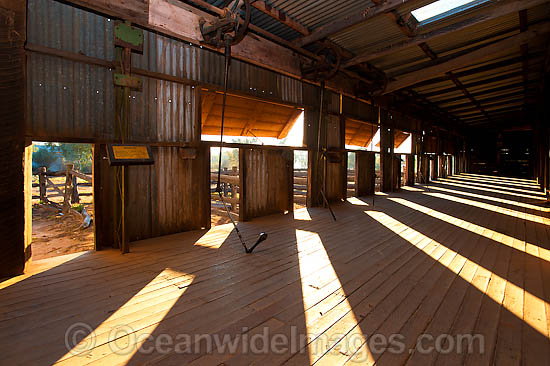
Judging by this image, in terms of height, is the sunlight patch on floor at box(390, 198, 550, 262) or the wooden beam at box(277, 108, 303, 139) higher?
the wooden beam at box(277, 108, 303, 139)

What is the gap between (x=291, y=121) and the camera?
9109 mm

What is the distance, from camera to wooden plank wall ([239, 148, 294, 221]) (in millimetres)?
6566

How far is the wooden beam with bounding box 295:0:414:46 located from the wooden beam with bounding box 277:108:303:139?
2.17 meters

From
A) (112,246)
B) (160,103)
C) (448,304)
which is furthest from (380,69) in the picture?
(112,246)

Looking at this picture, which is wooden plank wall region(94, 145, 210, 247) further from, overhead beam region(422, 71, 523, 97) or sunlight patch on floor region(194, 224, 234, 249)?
overhead beam region(422, 71, 523, 97)

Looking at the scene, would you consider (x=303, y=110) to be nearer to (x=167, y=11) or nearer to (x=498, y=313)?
(x=167, y=11)

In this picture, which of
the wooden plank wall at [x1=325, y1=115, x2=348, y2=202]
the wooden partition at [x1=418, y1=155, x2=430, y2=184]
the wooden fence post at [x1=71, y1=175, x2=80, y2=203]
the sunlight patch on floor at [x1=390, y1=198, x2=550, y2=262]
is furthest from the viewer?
the wooden partition at [x1=418, y1=155, x2=430, y2=184]

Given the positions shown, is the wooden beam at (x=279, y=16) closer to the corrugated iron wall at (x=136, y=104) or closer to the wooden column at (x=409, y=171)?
the corrugated iron wall at (x=136, y=104)

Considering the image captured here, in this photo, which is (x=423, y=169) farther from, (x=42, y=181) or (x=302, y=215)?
(x=42, y=181)

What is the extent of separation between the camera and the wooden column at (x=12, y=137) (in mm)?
3148

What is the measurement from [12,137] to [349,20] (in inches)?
233

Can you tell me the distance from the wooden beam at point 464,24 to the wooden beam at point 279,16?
2.16 meters

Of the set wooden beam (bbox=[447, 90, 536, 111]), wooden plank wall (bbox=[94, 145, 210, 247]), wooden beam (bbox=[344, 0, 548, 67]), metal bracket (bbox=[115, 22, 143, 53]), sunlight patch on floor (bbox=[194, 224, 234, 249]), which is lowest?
sunlight patch on floor (bbox=[194, 224, 234, 249])

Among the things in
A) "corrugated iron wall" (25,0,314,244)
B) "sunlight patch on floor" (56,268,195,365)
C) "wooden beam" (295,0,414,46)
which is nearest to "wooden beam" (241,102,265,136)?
"corrugated iron wall" (25,0,314,244)
